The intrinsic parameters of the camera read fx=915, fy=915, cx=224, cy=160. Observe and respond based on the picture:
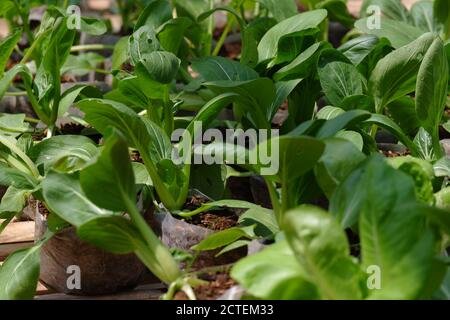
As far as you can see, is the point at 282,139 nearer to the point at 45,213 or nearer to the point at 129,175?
the point at 129,175

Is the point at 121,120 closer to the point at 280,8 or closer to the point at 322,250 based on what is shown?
the point at 322,250

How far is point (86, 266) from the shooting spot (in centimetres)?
114

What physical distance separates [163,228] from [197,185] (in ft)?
0.39

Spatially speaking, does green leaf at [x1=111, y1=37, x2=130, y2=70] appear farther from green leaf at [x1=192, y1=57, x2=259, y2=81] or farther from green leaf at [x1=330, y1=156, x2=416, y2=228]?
green leaf at [x1=330, y1=156, x2=416, y2=228]

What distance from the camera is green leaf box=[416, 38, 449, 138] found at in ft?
3.52

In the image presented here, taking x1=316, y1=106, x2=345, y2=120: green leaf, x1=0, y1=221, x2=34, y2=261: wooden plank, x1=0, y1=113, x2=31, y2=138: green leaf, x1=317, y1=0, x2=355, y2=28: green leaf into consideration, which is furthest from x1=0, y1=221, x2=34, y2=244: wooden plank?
x1=317, y1=0, x2=355, y2=28: green leaf

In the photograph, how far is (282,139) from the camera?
0.88 meters

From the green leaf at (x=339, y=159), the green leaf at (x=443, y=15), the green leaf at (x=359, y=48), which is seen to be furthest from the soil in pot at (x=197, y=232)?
the green leaf at (x=443, y=15)

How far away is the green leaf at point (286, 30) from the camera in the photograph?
1.25 metres

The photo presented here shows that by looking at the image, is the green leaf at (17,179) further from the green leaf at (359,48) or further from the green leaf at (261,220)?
the green leaf at (359,48)

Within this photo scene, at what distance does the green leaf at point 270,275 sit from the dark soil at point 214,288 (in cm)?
10

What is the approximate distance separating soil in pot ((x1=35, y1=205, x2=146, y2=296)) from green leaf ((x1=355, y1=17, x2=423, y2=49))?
51 cm
